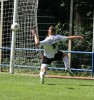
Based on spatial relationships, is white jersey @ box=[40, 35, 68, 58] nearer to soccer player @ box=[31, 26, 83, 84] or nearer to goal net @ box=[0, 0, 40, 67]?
soccer player @ box=[31, 26, 83, 84]

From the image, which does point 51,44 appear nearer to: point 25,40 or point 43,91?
point 43,91

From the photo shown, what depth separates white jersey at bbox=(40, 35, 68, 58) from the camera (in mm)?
14078

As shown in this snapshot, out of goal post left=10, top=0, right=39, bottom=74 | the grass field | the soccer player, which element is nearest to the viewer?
the grass field

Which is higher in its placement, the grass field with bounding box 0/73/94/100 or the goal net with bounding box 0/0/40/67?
the goal net with bounding box 0/0/40/67

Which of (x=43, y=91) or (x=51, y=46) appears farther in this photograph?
(x=51, y=46)

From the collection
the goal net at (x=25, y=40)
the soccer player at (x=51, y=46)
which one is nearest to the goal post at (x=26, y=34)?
the goal net at (x=25, y=40)

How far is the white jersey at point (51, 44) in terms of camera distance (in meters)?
14.1

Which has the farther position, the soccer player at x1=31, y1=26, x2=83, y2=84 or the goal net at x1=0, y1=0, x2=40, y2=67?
the goal net at x1=0, y1=0, x2=40, y2=67

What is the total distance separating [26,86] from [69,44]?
21.7 feet

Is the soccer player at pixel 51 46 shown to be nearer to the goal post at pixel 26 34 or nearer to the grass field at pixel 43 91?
the grass field at pixel 43 91

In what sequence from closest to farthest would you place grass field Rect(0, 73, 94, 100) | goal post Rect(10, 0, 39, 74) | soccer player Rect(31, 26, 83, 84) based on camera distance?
grass field Rect(0, 73, 94, 100) < soccer player Rect(31, 26, 83, 84) < goal post Rect(10, 0, 39, 74)

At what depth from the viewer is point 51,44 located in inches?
557

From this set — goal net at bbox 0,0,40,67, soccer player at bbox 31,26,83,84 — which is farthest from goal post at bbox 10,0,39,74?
soccer player at bbox 31,26,83,84

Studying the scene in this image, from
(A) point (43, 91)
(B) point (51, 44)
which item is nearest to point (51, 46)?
(B) point (51, 44)
